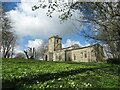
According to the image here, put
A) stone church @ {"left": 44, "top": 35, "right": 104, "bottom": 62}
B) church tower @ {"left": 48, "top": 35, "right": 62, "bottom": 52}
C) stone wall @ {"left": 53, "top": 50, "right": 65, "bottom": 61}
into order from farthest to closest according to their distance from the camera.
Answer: church tower @ {"left": 48, "top": 35, "right": 62, "bottom": 52}
stone wall @ {"left": 53, "top": 50, "right": 65, "bottom": 61}
stone church @ {"left": 44, "top": 35, "right": 104, "bottom": 62}

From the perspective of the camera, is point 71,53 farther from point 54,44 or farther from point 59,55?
point 54,44

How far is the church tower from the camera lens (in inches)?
3110

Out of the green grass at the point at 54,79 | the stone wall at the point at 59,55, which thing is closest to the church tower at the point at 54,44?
the stone wall at the point at 59,55

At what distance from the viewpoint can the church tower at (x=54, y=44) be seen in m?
79.0

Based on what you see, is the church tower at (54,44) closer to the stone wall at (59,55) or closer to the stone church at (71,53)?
the stone church at (71,53)

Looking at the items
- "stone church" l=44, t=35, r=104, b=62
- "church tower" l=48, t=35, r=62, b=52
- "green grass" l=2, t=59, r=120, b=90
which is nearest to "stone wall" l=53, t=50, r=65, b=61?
"stone church" l=44, t=35, r=104, b=62

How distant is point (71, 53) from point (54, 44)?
57.5 ft

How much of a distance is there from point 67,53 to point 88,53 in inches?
568

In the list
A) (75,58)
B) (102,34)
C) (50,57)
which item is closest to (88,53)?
(75,58)

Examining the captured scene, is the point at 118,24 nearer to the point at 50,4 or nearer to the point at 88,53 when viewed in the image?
the point at 50,4

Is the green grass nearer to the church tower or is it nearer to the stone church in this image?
the stone church

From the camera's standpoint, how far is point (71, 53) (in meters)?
65.8

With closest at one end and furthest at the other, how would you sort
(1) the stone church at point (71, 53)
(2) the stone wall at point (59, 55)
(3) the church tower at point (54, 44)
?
(1) the stone church at point (71, 53)
(2) the stone wall at point (59, 55)
(3) the church tower at point (54, 44)

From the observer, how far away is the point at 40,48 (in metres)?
83.4
